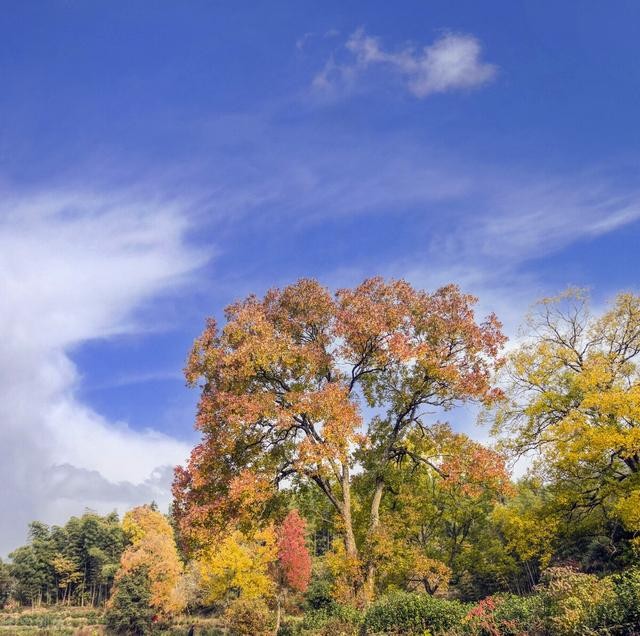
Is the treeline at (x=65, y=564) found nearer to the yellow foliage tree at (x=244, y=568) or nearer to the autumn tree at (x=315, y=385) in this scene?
the yellow foliage tree at (x=244, y=568)

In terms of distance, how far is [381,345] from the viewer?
15.2 metres

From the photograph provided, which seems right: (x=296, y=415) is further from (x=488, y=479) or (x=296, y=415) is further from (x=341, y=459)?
(x=488, y=479)

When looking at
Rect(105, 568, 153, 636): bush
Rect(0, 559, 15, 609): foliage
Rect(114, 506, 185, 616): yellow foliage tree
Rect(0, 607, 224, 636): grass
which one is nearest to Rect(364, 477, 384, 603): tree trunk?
Rect(0, 607, 224, 636): grass

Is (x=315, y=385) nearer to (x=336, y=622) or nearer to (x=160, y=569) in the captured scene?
(x=336, y=622)

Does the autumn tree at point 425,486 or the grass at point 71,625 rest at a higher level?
the autumn tree at point 425,486

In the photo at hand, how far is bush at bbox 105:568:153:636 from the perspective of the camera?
134 feet

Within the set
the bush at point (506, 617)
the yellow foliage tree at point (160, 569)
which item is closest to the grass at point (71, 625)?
the yellow foliage tree at point (160, 569)

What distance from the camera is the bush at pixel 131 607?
40.9 m

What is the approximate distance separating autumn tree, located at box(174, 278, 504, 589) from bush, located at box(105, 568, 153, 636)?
3354 centimetres

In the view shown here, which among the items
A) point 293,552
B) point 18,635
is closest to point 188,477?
point 293,552

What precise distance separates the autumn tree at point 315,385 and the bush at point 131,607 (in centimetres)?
3354

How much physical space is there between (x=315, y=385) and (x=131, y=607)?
36.8 metres

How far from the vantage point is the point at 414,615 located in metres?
12.4

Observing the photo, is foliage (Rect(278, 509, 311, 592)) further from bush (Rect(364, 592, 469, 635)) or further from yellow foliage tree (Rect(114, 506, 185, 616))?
bush (Rect(364, 592, 469, 635))
